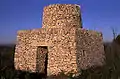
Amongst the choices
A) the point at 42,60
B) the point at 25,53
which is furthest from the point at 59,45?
the point at 25,53

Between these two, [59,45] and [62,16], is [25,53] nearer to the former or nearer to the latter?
[59,45]

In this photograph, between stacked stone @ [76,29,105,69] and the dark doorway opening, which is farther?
the dark doorway opening

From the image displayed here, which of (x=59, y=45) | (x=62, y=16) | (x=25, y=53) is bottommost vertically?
(x=25, y=53)

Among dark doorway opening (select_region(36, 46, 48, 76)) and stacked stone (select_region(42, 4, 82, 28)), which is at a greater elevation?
stacked stone (select_region(42, 4, 82, 28))

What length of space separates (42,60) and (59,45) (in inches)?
64.4

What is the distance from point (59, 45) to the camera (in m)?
15.2

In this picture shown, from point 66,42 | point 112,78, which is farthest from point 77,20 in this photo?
point 112,78

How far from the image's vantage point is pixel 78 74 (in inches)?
574

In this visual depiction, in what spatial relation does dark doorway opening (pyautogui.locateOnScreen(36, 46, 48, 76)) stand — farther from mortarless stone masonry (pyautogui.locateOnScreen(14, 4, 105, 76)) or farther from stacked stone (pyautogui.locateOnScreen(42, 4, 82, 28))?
stacked stone (pyautogui.locateOnScreen(42, 4, 82, 28))

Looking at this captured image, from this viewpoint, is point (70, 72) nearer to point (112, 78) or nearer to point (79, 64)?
point (79, 64)

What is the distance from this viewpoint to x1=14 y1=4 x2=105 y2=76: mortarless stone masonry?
15.1 meters

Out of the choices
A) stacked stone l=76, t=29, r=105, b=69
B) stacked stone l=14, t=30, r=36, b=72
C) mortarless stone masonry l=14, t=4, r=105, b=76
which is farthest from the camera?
stacked stone l=14, t=30, r=36, b=72

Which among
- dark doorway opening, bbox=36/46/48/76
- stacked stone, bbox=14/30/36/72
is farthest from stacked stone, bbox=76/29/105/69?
stacked stone, bbox=14/30/36/72

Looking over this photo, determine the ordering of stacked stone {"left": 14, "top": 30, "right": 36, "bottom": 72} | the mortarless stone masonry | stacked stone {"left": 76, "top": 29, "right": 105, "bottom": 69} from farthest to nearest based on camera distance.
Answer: stacked stone {"left": 14, "top": 30, "right": 36, "bottom": 72} < stacked stone {"left": 76, "top": 29, "right": 105, "bottom": 69} < the mortarless stone masonry
